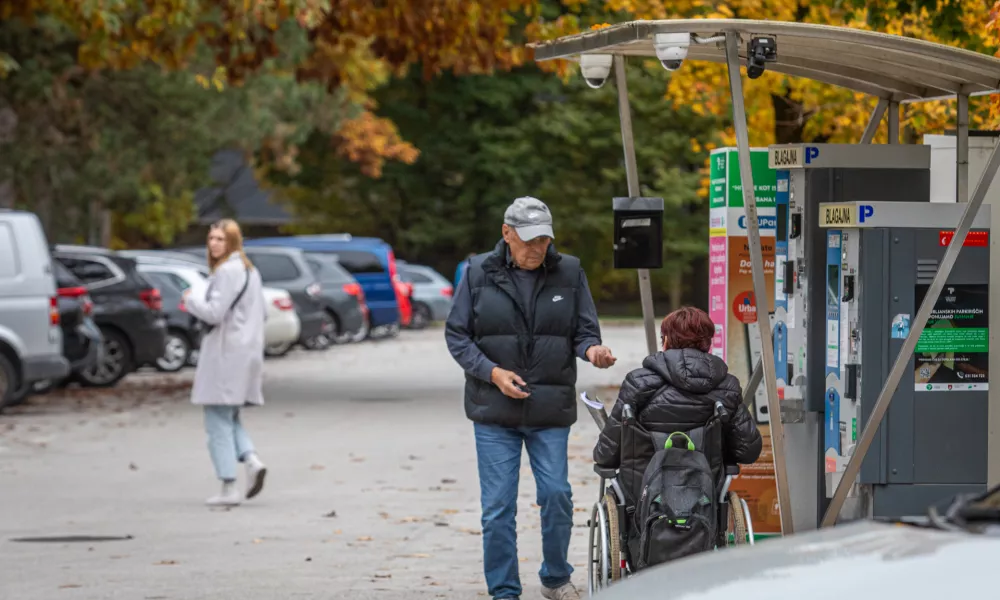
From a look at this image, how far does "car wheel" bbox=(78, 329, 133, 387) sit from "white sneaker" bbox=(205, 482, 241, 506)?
1104 centimetres

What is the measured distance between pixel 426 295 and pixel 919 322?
121 feet

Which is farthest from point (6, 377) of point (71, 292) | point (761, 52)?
point (761, 52)

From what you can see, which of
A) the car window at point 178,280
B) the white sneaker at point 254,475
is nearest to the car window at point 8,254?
the white sneaker at point 254,475

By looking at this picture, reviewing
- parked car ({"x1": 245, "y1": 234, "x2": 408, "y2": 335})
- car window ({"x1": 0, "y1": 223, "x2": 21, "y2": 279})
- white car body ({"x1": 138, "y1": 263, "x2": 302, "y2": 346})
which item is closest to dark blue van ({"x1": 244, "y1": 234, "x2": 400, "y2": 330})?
parked car ({"x1": 245, "y1": 234, "x2": 408, "y2": 335})

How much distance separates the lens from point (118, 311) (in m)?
22.7

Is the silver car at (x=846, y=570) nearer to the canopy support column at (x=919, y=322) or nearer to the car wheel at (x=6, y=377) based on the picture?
the canopy support column at (x=919, y=322)

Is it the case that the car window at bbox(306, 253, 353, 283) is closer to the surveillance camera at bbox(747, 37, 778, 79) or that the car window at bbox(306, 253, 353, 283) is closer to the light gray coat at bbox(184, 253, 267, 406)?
the light gray coat at bbox(184, 253, 267, 406)

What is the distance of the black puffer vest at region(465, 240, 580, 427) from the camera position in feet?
26.0

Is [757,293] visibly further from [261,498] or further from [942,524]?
[261,498]

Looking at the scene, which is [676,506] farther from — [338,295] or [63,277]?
[338,295]

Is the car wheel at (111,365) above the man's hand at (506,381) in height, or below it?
below

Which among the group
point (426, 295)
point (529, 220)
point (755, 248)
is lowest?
point (426, 295)

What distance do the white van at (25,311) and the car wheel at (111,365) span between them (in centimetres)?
429

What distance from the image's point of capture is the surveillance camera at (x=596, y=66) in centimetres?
856
